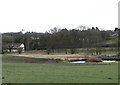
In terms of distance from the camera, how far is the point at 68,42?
10844cm

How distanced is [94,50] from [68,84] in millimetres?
65730

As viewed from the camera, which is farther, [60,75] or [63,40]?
[63,40]

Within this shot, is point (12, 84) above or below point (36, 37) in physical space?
below

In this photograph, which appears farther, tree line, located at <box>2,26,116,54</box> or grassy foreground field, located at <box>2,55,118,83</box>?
tree line, located at <box>2,26,116,54</box>

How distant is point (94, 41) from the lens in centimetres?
9975

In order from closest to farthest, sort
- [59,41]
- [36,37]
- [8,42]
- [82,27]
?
[59,41] → [8,42] → [36,37] → [82,27]

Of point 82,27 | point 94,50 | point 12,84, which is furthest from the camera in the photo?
point 82,27

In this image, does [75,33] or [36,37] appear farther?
[36,37]

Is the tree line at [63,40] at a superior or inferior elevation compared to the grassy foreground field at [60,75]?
superior

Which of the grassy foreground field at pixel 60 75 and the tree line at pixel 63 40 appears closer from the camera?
the grassy foreground field at pixel 60 75

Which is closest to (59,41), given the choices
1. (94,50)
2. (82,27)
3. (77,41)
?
(77,41)

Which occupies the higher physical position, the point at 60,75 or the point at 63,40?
the point at 63,40

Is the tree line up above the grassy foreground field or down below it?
above

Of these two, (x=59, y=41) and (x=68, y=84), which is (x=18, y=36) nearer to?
(x=59, y=41)
